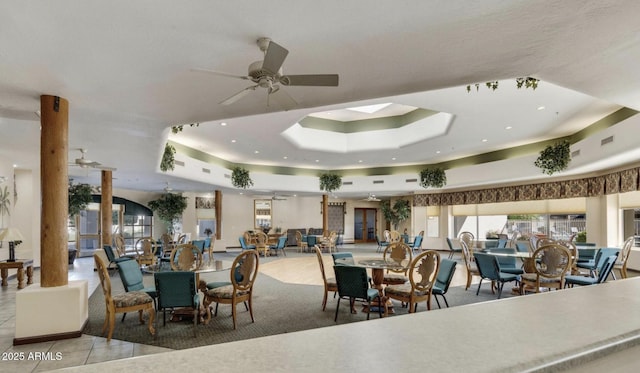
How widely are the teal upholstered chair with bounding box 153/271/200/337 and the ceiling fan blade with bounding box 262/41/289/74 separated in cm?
265

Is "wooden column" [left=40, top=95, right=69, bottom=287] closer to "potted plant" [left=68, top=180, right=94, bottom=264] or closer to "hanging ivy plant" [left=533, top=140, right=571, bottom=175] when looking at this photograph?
"potted plant" [left=68, top=180, right=94, bottom=264]

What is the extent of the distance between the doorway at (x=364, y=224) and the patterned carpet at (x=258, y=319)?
1244cm

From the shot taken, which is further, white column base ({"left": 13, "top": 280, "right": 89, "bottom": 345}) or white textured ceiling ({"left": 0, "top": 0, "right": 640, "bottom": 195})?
white column base ({"left": 13, "top": 280, "right": 89, "bottom": 345})

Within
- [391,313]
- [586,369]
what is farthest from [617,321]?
[391,313]

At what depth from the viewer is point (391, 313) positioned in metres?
4.85

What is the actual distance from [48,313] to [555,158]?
10939 mm

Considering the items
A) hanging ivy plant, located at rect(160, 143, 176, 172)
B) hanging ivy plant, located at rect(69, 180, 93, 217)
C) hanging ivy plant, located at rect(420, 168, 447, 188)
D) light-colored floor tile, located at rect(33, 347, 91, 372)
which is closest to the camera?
light-colored floor tile, located at rect(33, 347, 91, 372)

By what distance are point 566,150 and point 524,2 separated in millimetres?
8319

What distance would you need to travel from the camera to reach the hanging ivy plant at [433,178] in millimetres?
13164

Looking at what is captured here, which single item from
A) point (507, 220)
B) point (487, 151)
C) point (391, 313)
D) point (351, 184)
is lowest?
point (391, 313)

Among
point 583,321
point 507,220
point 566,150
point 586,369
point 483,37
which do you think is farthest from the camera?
point 507,220

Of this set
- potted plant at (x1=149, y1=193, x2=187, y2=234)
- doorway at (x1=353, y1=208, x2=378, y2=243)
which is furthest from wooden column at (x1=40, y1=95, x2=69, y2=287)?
doorway at (x1=353, y1=208, x2=378, y2=243)

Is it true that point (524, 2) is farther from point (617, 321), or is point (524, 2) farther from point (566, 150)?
point (566, 150)

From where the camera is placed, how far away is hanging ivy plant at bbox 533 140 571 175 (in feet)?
28.5
